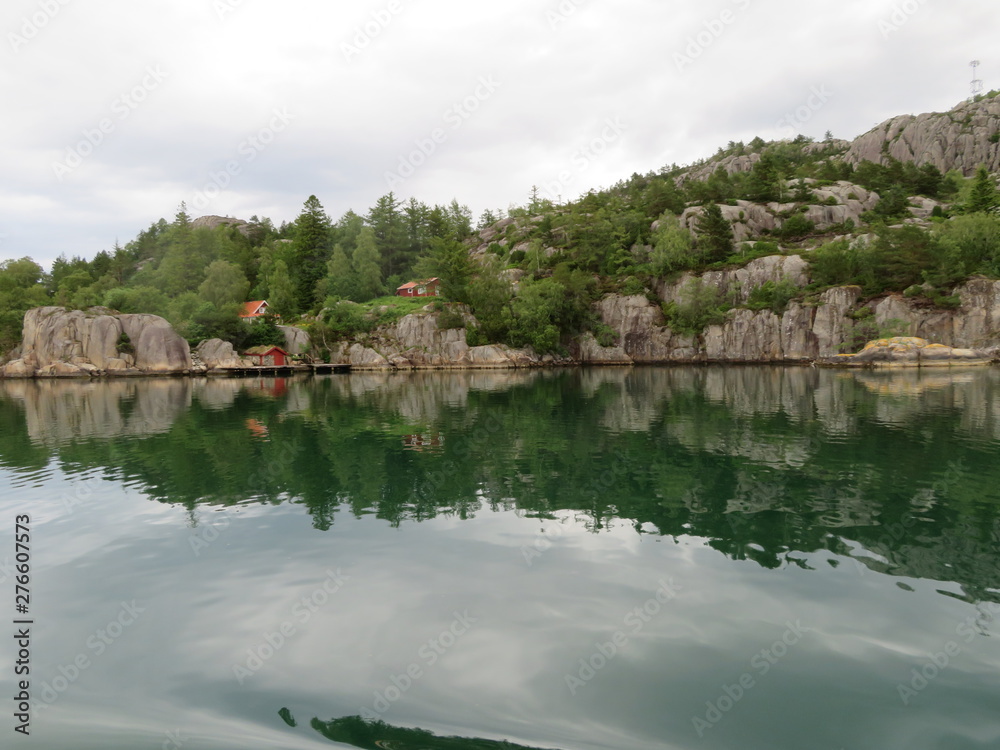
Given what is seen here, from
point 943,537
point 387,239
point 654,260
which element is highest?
point 387,239

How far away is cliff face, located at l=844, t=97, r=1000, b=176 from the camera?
4884 inches

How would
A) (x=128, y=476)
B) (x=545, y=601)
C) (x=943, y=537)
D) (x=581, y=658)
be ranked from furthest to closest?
(x=128, y=476), (x=943, y=537), (x=545, y=601), (x=581, y=658)

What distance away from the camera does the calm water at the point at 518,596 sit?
20.6ft

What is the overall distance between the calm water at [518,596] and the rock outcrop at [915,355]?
53.1 metres

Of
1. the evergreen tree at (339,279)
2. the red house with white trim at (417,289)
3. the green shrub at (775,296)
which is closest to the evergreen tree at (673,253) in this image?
the green shrub at (775,296)

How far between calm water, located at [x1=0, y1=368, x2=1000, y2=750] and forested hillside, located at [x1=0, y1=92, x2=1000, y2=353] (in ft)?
217

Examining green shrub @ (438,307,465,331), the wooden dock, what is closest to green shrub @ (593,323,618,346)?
green shrub @ (438,307,465,331)

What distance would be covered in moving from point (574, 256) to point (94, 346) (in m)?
78.1

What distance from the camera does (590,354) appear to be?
300ft

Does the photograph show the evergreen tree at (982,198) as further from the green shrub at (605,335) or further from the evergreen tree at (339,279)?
the evergreen tree at (339,279)

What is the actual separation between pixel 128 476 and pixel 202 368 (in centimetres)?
6838

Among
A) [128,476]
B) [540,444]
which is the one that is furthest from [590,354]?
[128,476]

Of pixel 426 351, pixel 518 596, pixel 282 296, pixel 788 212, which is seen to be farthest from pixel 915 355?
pixel 282 296

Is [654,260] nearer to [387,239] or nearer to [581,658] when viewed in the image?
[387,239]
